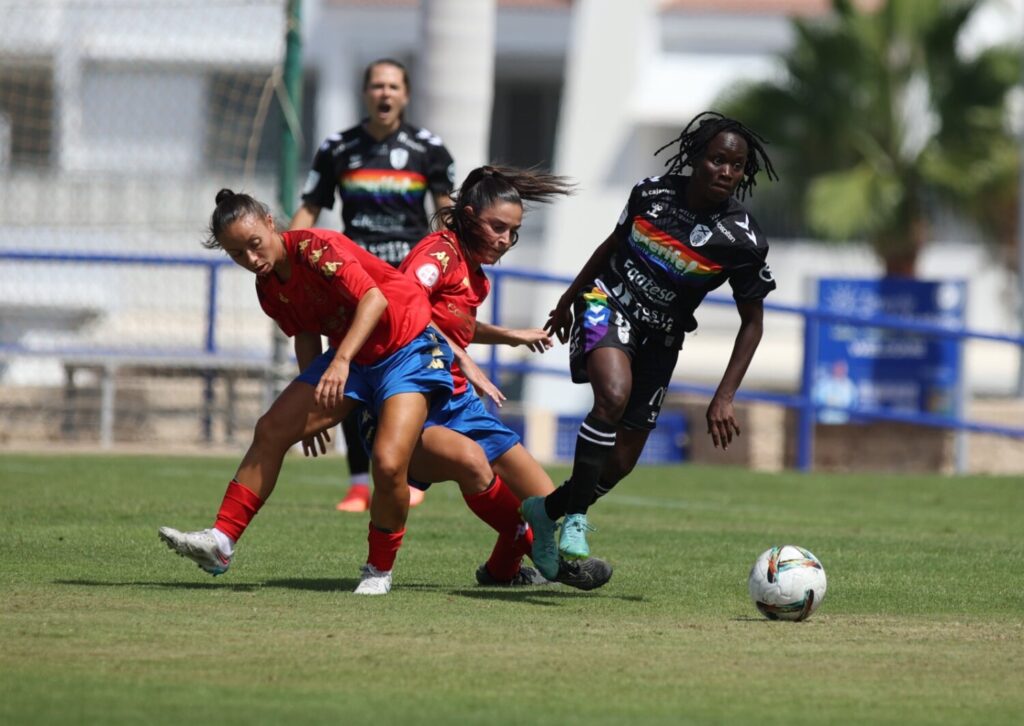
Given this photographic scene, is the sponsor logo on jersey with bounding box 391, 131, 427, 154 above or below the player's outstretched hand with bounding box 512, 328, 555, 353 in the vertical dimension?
above

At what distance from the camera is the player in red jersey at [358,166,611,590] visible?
295 inches

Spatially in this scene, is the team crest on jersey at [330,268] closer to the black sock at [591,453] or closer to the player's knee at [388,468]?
the player's knee at [388,468]

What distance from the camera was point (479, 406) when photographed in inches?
303

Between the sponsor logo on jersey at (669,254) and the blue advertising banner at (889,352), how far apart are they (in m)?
10.2

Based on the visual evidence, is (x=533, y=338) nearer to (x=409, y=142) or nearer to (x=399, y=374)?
(x=399, y=374)

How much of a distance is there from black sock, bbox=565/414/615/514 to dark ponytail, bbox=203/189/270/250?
62.4 inches

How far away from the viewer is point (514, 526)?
25.2ft

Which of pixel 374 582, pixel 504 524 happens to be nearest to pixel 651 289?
pixel 504 524

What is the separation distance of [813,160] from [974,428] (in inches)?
491

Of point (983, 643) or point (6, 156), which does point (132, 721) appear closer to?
point (983, 643)

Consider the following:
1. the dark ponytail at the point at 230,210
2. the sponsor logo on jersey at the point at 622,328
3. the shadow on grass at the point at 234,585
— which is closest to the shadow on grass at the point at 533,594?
the shadow on grass at the point at 234,585

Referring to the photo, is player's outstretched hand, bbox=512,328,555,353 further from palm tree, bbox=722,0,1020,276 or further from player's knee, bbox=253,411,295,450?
palm tree, bbox=722,0,1020,276

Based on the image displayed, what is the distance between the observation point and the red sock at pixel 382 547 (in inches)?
286

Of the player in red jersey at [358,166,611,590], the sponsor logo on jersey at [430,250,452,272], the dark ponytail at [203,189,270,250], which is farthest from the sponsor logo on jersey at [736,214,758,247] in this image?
the dark ponytail at [203,189,270,250]
